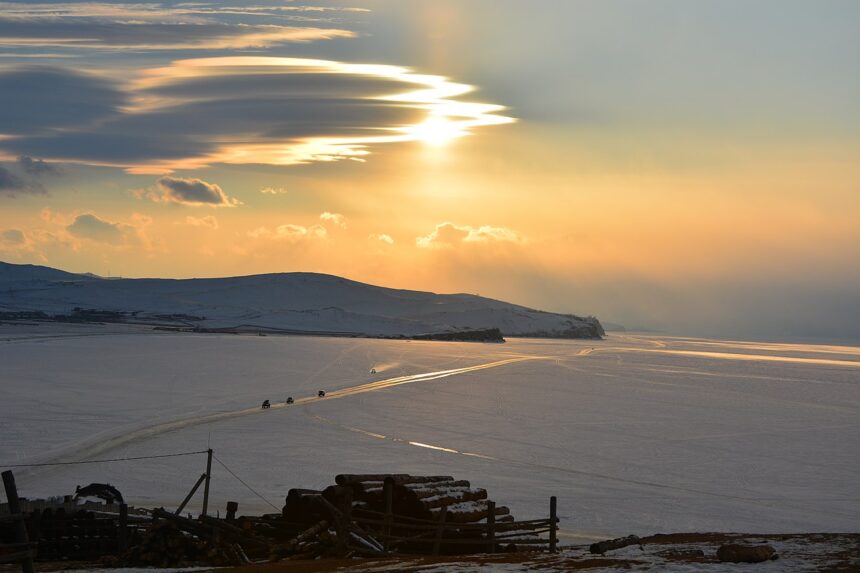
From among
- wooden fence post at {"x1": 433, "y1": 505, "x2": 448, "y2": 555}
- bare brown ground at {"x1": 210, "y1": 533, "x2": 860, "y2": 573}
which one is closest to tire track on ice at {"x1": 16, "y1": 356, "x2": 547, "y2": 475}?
wooden fence post at {"x1": 433, "y1": 505, "x2": 448, "y2": 555}

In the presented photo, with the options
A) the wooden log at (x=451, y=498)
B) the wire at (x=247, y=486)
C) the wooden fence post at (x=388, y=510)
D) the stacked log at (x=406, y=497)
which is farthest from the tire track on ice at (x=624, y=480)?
the wooden fence post at (x=388, y=510)

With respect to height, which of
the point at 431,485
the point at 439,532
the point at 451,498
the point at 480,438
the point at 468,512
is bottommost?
the point at 480,438

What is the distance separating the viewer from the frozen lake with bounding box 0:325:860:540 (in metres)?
27.5

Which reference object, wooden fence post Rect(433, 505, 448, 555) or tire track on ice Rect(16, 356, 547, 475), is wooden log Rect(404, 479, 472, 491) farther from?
tire track on ice Rect(16, 356, 547, 475)

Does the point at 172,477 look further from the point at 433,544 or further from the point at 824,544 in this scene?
the point at 824,544

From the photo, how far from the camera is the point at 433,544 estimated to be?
19.4 meters

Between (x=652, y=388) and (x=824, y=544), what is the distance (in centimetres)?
5637

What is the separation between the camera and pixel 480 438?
39.8 metres

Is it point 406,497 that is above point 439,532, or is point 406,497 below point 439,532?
above

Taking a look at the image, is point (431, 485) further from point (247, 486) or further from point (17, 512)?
point (247, 486)

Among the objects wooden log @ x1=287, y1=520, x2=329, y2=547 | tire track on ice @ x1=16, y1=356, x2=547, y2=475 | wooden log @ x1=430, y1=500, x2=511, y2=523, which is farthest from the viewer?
tire track on ice @ x1=16, y1=356, x2=547, y2=475

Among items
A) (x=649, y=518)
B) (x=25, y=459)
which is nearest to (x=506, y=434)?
(x=649, y=518)

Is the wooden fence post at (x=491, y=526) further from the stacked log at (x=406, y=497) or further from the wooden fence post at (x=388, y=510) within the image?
the wooden fence post at (x=388, y=510)

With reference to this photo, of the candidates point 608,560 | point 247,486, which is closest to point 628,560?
point 608,560
